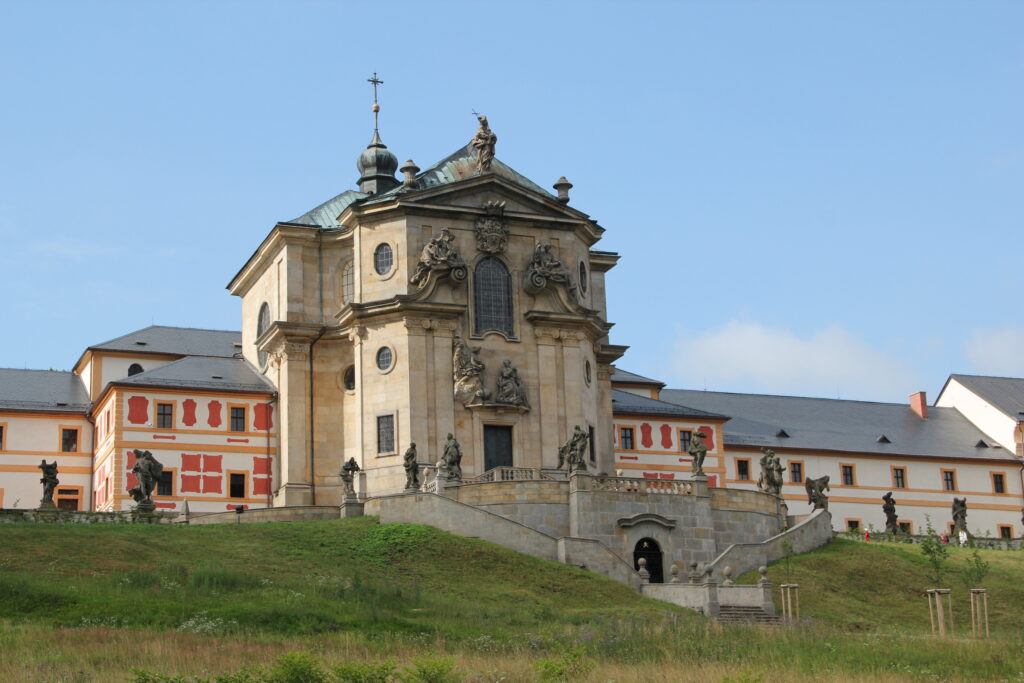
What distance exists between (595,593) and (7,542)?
1753cm

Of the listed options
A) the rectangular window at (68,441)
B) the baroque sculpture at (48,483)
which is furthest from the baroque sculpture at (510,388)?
the rectangular window at (68,441)

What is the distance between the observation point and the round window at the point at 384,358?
64562mm

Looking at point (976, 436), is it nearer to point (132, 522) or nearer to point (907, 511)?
point (907, 511)

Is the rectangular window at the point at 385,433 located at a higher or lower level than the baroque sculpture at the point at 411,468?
higher

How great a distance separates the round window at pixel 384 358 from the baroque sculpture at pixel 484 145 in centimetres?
889

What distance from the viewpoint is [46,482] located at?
57438 mm

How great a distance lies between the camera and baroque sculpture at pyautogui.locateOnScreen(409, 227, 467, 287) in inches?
2537

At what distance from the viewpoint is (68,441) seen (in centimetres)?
7331

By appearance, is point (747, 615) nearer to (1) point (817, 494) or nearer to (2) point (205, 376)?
(1) point (817, 494)

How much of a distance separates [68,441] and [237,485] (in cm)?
1043

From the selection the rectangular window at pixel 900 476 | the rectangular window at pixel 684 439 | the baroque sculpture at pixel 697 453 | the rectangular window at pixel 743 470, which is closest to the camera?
the baroque sculpture at pixel 697 453

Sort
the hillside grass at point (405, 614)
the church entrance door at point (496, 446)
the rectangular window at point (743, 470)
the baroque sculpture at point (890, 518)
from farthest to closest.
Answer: the rectangular window at point (743, 470) → the baroque sculpture at point (890, 518) → the church entrance door at point (496, 446) → the hillside grass at point (405, 614)

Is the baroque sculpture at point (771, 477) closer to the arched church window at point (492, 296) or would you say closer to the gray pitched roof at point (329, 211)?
the arched church window at point (492, 296)

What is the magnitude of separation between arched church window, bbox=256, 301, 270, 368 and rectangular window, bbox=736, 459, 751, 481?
26248 mm
